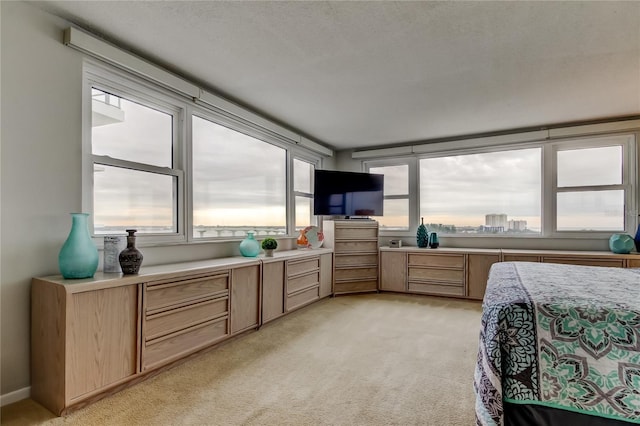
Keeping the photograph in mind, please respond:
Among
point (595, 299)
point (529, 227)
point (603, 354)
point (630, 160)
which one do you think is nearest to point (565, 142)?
point (630, 160)

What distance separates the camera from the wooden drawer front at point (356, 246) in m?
4.71

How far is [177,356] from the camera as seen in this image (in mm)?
2316

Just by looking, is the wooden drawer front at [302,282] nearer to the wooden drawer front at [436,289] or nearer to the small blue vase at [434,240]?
the wooden drawer front at [436,289]

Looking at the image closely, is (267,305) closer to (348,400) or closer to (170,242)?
(170,242)

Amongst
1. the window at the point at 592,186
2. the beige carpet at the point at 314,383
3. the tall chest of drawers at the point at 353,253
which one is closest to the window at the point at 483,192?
the window at the point at 592,186

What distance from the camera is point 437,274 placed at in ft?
15.0

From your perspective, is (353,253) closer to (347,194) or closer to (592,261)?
(347,194)

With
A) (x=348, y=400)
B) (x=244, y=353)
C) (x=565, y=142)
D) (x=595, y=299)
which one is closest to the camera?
(x=595, y=299)

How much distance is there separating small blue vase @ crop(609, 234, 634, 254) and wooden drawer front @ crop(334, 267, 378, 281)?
114 inches

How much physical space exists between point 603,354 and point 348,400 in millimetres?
1266

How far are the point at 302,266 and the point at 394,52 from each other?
2.50 metres

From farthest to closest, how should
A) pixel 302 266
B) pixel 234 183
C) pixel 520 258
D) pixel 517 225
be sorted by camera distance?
pixel 517 225 → pixel 520 258 → pixel 302 266 → pixel 234 183

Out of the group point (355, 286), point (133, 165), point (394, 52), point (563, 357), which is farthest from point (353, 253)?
point (563, 357)

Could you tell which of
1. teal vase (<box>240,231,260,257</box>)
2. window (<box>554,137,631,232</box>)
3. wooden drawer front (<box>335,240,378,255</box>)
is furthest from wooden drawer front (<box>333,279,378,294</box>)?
window (<box>554,137,631,232</box>)
